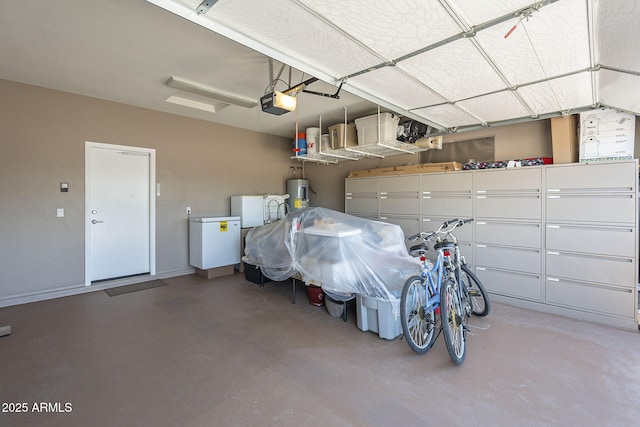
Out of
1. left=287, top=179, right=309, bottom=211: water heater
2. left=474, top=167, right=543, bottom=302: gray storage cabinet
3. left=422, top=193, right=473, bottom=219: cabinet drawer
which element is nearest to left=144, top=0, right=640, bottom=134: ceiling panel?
left=474, top=167, right=543, bottom=302: gray storage cabinet

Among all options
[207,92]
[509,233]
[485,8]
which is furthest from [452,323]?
[207,92]

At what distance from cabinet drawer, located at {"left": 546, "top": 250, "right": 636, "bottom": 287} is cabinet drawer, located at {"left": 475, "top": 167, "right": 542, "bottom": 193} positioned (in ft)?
2.68

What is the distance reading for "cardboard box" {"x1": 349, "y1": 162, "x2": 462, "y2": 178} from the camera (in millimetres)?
4184

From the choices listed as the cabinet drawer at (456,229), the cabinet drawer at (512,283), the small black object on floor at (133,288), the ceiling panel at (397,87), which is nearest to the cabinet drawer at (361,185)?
the cabinet drawer at (456,229)

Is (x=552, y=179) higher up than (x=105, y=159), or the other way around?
(x=105, y=159)

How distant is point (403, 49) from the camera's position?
81.5 inches

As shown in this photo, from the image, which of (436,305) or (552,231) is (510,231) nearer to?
(552,231)

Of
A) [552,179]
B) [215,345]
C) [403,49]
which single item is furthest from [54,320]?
[552,179]

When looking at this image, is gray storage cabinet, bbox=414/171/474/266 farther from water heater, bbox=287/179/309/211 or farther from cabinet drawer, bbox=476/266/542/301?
water heater, bbox=287/179/309/211

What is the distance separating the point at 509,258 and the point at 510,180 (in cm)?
99

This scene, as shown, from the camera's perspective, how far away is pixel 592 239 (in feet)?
10.3

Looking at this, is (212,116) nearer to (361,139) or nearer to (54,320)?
(361,139)

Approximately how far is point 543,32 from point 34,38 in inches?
160

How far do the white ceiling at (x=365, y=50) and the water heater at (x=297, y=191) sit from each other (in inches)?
104
